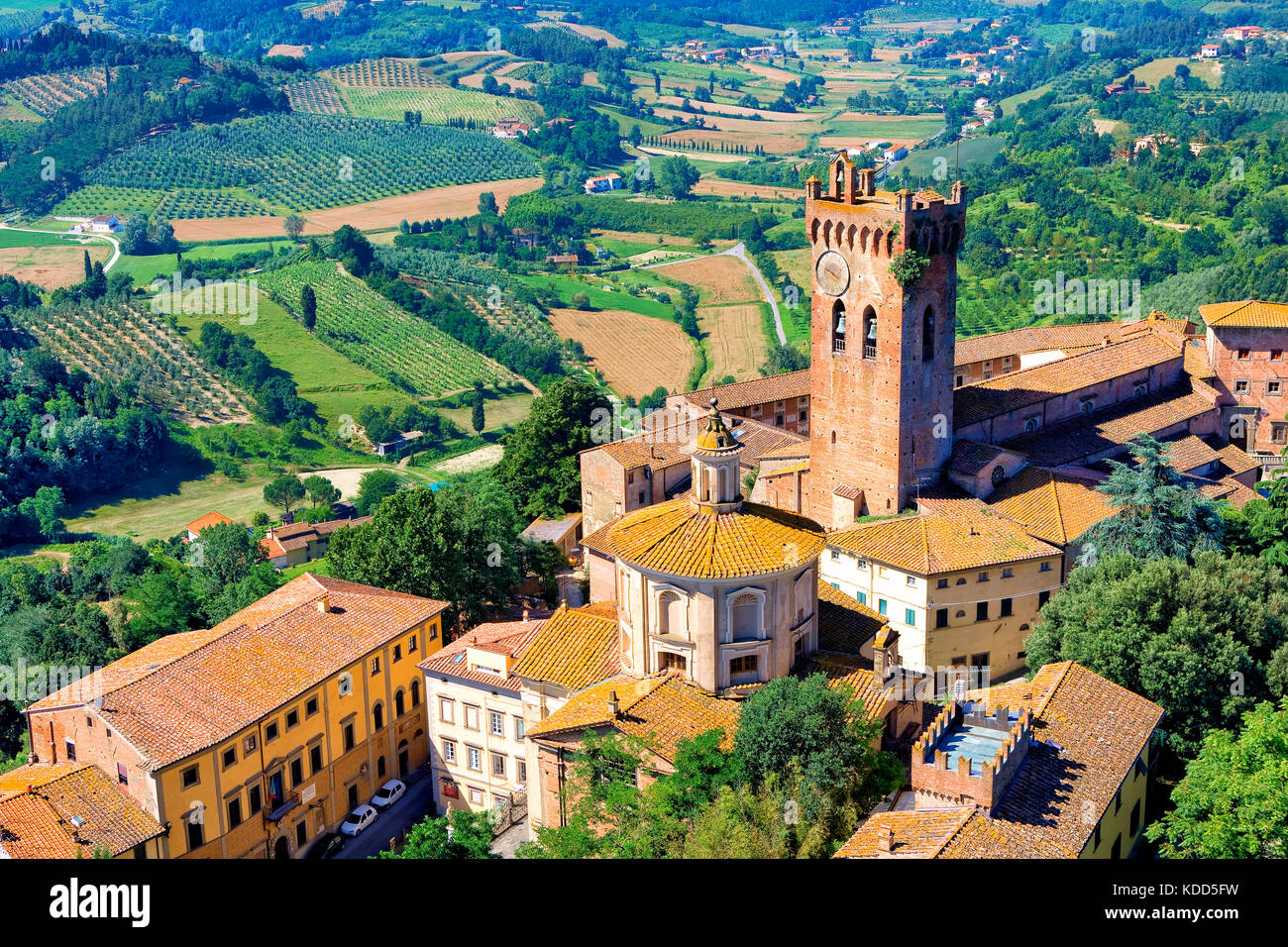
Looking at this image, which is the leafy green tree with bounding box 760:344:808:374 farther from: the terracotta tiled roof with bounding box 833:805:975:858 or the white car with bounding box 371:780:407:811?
the terracotta tiled roof with bounding box 833:805:975:858

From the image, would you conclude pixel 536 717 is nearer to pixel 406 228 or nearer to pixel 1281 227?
pixel 1281 227

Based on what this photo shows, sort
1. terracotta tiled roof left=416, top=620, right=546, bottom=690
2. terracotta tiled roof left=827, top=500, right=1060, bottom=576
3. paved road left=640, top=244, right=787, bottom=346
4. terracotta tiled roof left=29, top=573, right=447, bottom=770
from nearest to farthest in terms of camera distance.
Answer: terracotta tiled roof left=29, top=573, right=447, bottom=770 < terracotta tiled roof left=416, top=620, right=546, bottom=690 < terracotta tiled roof left=827, top=500, right=1060, bottom=576 < paved road left=640, top=244, right=787, bottom=346

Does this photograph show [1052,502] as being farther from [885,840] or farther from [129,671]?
[129,671]

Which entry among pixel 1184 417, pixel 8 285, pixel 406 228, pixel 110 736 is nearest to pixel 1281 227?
pixel 1184 417

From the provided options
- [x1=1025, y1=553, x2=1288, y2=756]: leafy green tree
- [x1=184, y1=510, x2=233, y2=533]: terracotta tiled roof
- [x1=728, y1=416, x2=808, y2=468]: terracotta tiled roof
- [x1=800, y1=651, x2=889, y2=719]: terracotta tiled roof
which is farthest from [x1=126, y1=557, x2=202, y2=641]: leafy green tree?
[x1=1025, y1=553, x2=1288, y2=756]: leafy green tree

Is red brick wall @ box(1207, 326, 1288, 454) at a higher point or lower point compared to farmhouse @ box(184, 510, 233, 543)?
higher

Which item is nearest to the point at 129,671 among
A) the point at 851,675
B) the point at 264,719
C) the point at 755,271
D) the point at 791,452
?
the point at 264,719
